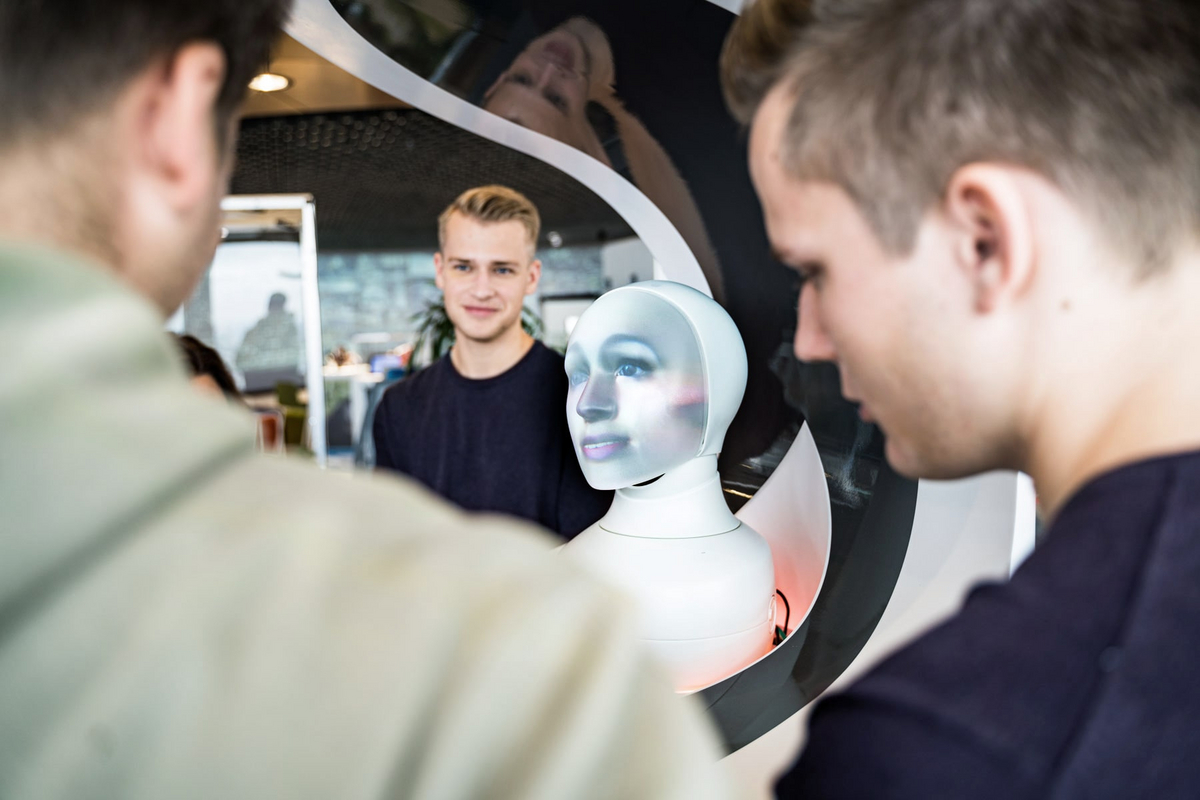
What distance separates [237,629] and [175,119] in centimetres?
29

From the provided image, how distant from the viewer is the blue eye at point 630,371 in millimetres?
1604

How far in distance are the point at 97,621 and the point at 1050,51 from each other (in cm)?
67

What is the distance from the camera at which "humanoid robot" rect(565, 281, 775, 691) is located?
61.8 inches

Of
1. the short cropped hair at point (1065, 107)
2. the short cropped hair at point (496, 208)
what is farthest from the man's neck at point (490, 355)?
the short cropped hair at point (1065, 107)

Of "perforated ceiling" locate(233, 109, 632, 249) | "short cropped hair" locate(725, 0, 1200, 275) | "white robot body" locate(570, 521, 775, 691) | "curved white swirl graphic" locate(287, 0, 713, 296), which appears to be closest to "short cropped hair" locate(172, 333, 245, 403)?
"curved white swirl graphic" locate(287, 0, 713, 296)

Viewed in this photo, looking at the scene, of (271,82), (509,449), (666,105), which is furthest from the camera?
(271,82)

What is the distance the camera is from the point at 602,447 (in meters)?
1.62

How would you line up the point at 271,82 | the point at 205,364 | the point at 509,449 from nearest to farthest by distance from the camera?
the point at 509,449 < the point at 205,364 < the point at 271,82

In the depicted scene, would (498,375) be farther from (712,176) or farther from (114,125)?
(114,125)

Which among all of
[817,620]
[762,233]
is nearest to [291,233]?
[762,233]

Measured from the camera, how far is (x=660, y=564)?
1621mm

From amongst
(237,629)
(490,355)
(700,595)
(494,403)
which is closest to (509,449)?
(494,403)

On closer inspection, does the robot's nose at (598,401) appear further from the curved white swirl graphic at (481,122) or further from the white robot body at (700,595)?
the curved white swirl graphic at (481,122)

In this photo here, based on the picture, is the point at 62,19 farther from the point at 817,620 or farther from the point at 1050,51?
the point at 817,620
